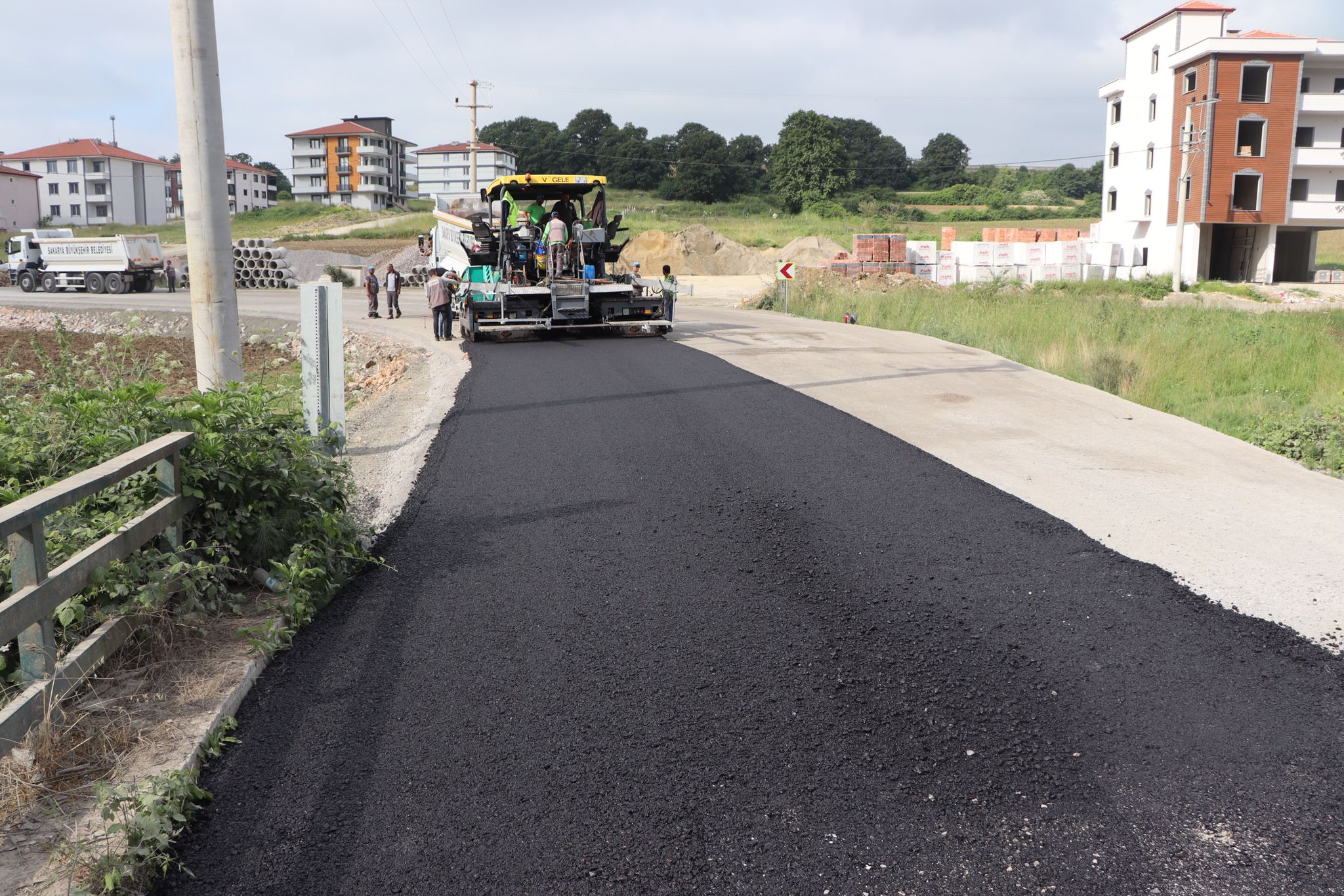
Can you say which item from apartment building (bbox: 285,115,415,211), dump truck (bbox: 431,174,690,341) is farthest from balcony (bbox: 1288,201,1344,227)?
apartment building (bbox: 285,115,415,211)

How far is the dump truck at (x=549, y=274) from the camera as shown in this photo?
65.3 feet

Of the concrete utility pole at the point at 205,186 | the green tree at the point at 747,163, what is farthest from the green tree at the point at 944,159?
the concrete utility pole at the point at 205,186

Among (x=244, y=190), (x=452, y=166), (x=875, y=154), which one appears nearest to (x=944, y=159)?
(x=875, y=154)

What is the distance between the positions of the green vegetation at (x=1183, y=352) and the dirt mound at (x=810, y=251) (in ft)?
89.8

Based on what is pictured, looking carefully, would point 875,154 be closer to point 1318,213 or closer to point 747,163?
point 747,163

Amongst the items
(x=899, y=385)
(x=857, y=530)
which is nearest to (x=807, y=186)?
(x=899, y=385)

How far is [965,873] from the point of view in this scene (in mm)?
3389

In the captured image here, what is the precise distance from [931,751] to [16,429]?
4.63 m

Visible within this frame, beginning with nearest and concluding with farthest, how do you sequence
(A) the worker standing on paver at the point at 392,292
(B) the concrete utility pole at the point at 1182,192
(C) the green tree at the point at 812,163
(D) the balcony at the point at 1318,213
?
(A) the worker standing on paver at the point at 392,292
(B) the concrete utility pole at the point at 1182,192
(D) the balcony at the point at 1318,213
(C) the green tree at the point at 812,163

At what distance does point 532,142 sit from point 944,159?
5349cm

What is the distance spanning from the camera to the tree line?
99562 mm

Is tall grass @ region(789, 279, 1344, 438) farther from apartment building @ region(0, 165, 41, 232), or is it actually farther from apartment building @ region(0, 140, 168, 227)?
apartment building @ region(0, 140, 168, 227)

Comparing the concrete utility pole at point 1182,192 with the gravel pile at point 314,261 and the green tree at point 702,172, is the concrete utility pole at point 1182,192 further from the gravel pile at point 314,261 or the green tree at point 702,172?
the green tree at point 702,172

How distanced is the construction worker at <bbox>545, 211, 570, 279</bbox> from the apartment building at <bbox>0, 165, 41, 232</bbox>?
91340 mm
